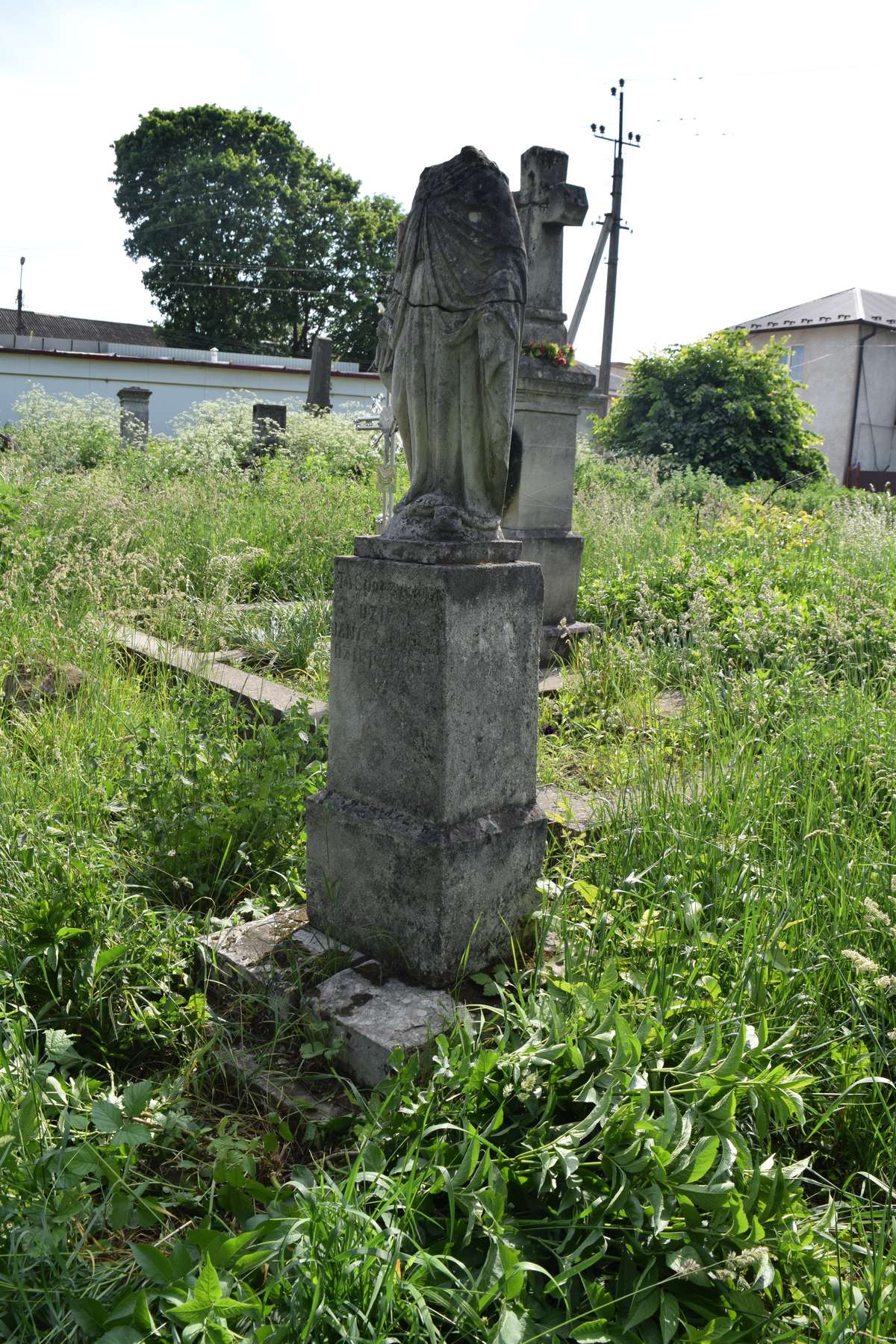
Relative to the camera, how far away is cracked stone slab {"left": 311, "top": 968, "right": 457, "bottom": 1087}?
239cm

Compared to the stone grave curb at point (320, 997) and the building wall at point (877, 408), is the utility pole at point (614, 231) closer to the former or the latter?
the building wall at point (877, 408)

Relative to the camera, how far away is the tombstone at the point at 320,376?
1752cm

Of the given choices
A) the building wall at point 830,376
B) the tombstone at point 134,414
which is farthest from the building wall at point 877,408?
the tombstone at point 134,414

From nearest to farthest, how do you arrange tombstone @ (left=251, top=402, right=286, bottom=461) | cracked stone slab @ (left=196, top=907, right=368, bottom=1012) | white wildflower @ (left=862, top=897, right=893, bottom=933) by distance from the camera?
white wildflower @ (left=862, top=897, right=893, bottom=933) → cracked stone slab @ (left=196, top=907, right=368, bottom=1012) → tombstone @ (left=251, top=402, right=286, bottom=461)

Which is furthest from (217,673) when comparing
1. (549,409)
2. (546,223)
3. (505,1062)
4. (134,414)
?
(134,414)

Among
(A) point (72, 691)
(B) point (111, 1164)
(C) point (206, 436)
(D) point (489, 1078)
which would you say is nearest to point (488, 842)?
(D) point (489, 1078)

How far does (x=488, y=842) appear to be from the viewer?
275cm

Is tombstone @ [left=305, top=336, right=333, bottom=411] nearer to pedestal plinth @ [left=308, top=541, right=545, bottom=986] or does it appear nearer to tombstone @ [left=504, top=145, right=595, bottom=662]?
tombstone @ [left=504, top=145, right=595, bottom=662]

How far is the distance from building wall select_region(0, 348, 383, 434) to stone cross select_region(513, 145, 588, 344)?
16.4 metres

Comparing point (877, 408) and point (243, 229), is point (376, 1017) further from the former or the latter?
point (243, 229)

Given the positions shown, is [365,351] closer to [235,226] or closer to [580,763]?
[235,226]

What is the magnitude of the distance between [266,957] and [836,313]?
31.5 m

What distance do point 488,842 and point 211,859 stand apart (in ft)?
3.39

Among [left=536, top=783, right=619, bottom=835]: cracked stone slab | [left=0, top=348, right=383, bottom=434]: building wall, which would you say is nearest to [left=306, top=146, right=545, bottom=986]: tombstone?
[left=536, top=783, right=619, bottom=835]: cracked stone slab
